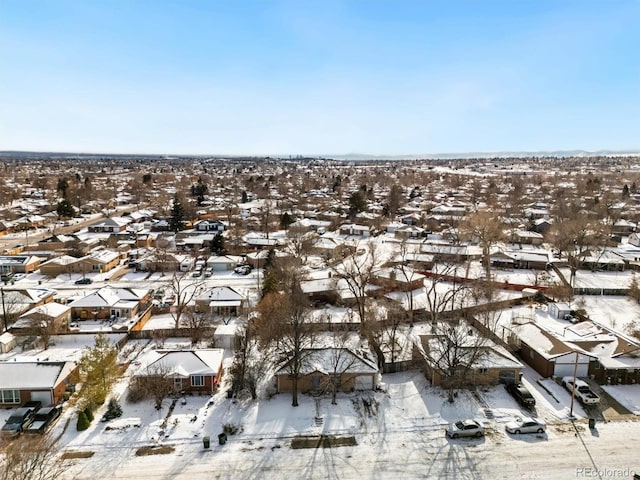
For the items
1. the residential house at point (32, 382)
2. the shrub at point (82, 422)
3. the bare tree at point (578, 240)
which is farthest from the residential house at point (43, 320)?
the bare tree at point (578, 240)

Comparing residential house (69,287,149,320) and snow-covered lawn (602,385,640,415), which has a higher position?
residential house (69,287,149,320)

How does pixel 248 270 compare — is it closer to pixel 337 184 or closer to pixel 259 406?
pixel 259 406

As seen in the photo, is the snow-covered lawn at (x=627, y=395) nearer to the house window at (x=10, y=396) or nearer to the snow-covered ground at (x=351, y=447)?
the snow-covered ground at (x=351, y=447)

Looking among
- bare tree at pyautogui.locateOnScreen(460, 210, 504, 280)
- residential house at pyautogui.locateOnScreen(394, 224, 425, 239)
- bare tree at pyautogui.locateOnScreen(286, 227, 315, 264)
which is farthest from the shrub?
residential house at pyautogui.locateOnScreen(394, 224, 425, 239)

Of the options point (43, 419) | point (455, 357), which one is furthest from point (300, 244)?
point (43, 419)

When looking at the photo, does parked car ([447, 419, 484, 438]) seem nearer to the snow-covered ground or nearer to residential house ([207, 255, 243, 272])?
the snow-covered ground

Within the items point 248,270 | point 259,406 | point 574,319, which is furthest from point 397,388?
point 248,270
